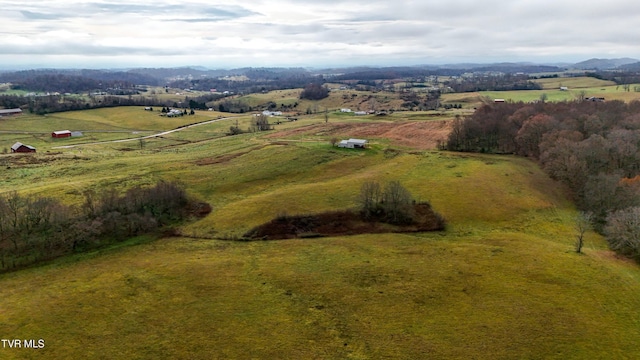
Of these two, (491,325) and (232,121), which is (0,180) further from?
(232,121)

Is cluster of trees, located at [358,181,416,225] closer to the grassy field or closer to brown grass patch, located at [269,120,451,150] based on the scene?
the grassy field

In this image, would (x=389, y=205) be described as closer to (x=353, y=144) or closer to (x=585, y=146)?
(x=585, y=146)

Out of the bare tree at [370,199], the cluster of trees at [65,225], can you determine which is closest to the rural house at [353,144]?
the bare tree at [370,199]

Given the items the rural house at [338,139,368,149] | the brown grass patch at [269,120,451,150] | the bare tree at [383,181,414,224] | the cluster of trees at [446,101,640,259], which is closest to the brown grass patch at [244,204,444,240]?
the bare tree at [383,181,414,224]

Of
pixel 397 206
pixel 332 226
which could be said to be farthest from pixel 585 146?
pixel 332 226

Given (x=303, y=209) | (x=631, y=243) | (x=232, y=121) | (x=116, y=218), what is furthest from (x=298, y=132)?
(x=631, y=243)

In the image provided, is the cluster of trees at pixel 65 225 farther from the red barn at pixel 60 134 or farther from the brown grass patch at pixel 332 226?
the red barn at pixel 60 134
